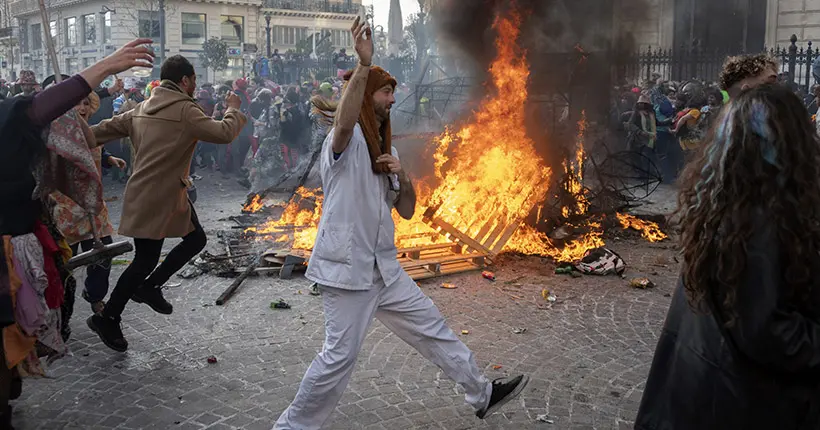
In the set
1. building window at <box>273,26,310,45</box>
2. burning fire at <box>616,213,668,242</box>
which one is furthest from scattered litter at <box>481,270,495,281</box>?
building window at <box>273,26,310,45</box>

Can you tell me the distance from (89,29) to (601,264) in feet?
174

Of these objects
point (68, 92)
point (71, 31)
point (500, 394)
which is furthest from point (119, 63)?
point (71, 31)

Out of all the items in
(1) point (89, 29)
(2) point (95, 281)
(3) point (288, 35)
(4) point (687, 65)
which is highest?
(3) point (288, 35)

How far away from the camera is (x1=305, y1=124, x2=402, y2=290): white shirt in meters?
3.57

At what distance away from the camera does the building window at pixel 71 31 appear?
2108 inches

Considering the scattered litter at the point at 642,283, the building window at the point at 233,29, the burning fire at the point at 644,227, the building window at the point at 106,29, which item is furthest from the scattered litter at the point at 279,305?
the building window at the point at 233,29

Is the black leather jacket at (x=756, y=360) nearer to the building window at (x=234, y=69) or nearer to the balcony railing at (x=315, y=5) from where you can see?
the building window at (x=234, y=69)

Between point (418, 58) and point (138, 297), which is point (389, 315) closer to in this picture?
point (138, 297)

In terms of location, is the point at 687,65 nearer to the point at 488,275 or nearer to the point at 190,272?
the point at 488,275

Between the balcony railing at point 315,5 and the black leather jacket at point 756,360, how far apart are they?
60224 millimetres

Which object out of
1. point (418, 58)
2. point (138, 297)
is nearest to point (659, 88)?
point (418, 58)

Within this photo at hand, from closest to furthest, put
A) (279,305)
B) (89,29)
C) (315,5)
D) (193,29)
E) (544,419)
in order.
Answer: (544,419) → (279,305) → (89,29) → (193,29) → (315,5)

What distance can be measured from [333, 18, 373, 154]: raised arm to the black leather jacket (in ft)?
6.25

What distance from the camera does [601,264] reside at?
24.7 feet
